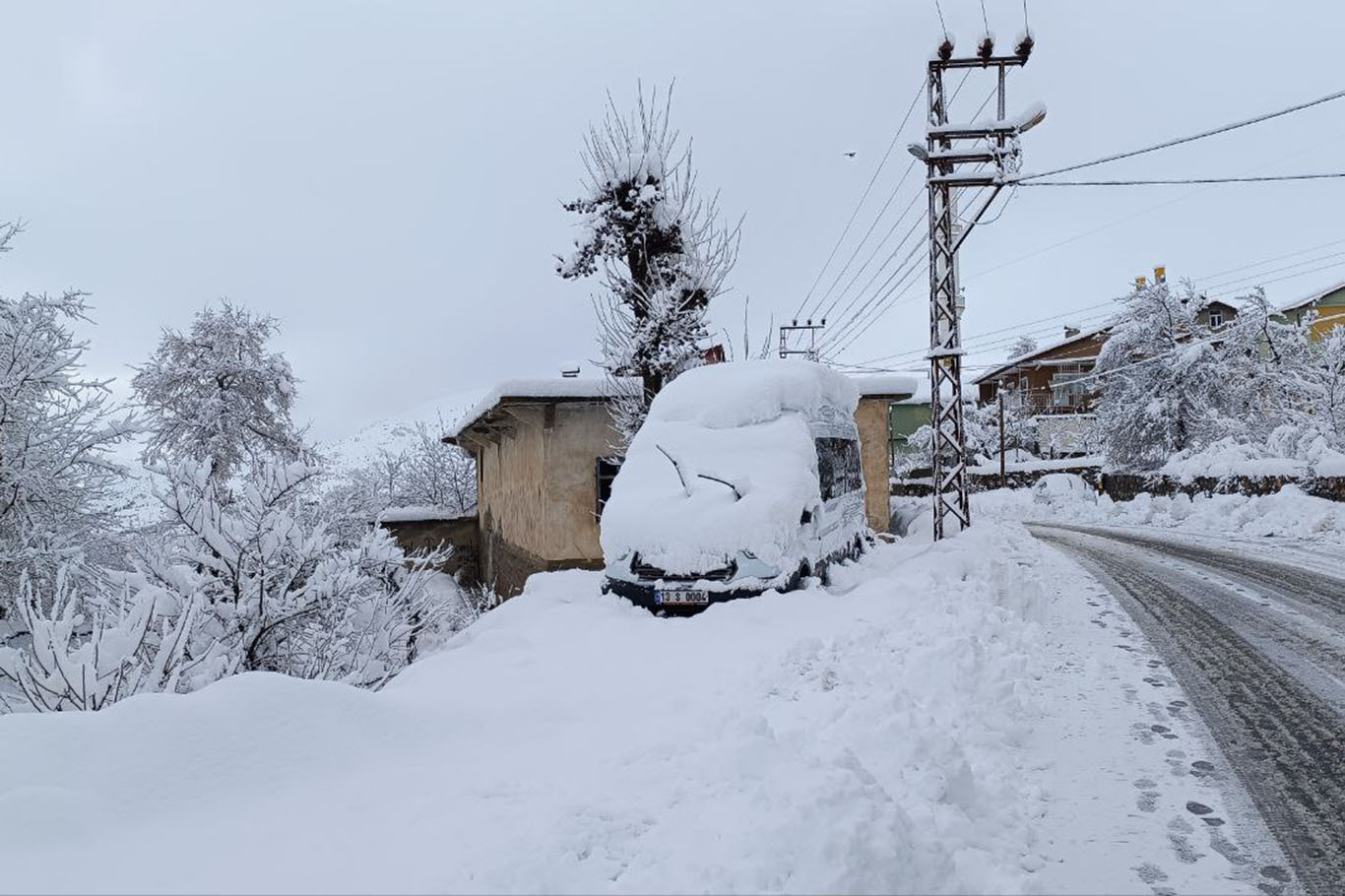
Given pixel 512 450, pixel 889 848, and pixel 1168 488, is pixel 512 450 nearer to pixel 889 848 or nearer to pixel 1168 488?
pixel 889 848

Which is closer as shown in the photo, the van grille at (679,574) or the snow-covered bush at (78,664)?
the snow-covered bush at (78,664)

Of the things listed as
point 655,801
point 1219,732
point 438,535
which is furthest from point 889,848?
point 438,535

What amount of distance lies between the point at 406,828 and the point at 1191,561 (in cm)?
1332

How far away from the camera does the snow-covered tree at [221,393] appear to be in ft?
79.7

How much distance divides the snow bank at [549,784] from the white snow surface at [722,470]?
2.02 m

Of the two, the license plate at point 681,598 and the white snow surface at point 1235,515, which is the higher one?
the license plate at point 681,598

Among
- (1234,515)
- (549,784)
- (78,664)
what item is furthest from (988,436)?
(78,664)

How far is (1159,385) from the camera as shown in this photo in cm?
3397

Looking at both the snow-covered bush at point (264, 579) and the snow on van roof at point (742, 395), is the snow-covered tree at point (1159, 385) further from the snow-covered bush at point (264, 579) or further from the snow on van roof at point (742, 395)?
the snow-covered bush at point (264, 579)

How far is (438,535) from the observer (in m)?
22.3

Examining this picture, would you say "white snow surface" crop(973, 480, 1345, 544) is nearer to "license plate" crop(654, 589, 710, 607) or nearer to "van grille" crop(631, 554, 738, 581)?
"van grille" crop(631, 554, 738, 581)

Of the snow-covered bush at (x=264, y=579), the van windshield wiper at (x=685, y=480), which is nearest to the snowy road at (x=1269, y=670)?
the van windshield wiper at (x=685, y=480)

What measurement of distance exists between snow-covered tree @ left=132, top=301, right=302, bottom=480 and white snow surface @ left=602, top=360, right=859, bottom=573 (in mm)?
19564

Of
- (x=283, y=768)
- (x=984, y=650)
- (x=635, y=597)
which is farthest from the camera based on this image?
(x=635, y=597)
